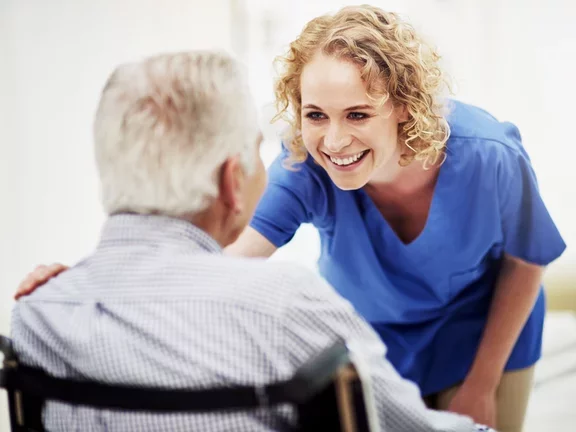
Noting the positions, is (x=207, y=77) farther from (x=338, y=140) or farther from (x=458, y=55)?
(x=458, y=55)

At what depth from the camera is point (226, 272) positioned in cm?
83

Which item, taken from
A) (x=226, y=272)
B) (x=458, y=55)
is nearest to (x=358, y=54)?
(x=226, y=272)

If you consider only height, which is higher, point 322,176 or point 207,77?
point 207,77

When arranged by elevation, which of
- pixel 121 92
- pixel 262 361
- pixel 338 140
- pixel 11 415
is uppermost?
pixel 121 92

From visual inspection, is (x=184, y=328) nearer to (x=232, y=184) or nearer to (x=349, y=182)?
(x=232, y=184)

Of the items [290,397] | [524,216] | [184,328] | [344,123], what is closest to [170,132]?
[184,328]

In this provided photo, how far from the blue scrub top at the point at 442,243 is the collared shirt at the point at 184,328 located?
58cm

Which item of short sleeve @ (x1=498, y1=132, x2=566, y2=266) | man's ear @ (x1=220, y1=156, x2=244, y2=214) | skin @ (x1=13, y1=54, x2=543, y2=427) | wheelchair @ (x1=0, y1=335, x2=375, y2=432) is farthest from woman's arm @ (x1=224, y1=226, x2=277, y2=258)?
wheelchair @ (x1=0, y1=335, x2=375, y2=432)

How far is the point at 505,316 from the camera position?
4.80 feet

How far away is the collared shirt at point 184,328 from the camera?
2.62ft

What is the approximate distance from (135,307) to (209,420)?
151 mm

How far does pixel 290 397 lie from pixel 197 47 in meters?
1.91

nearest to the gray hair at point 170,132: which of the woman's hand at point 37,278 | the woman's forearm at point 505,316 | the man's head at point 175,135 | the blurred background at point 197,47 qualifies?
the man's head at point 175,135

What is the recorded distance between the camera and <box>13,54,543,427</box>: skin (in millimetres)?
1259
